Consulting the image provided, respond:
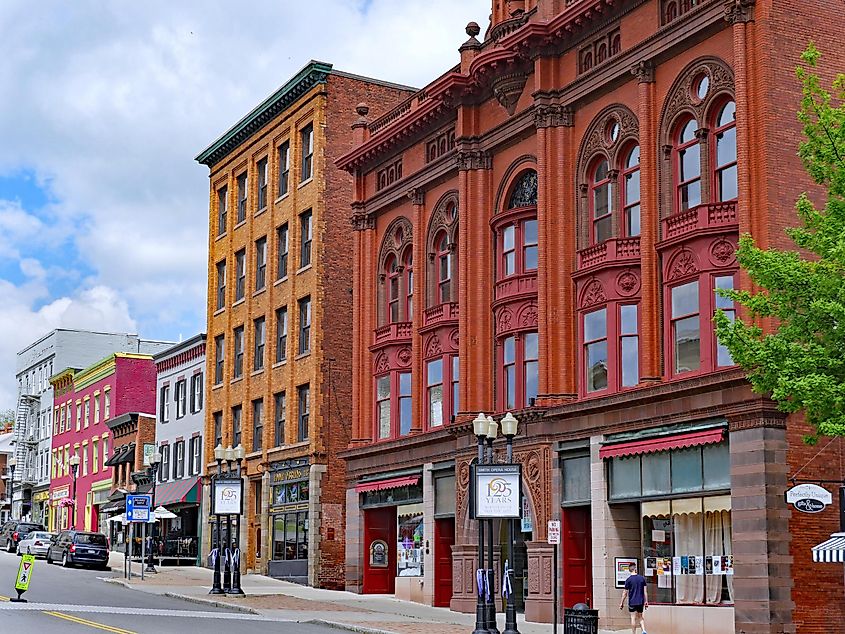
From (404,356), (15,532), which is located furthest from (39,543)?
(404,356)

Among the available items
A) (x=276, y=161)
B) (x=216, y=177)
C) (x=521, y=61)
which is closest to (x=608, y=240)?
(x=521, y=61)

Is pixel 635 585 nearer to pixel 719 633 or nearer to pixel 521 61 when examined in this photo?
pixel 719 633

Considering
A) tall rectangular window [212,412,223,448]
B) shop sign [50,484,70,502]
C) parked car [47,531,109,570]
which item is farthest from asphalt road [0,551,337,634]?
shop sign [50,484,70,502]

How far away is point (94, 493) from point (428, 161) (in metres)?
47.4

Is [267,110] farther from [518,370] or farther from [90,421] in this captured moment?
[90,421]

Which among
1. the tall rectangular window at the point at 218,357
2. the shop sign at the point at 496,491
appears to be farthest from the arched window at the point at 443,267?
the tall rectangular window at the point at 218,357

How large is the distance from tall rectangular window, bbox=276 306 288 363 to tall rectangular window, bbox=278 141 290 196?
507 centimetres

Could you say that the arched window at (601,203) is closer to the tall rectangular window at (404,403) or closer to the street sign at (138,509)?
the tall rectangular window at (404,403)

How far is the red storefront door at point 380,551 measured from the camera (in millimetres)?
44406

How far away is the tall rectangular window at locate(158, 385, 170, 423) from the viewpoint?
220 feet

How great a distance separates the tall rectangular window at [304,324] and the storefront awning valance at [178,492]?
1308 cm

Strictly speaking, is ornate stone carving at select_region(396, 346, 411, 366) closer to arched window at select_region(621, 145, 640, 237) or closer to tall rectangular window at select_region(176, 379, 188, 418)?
arched window at select_region(621, 145, 640, 237)

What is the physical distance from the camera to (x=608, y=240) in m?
32.3

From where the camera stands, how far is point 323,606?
123 ft
